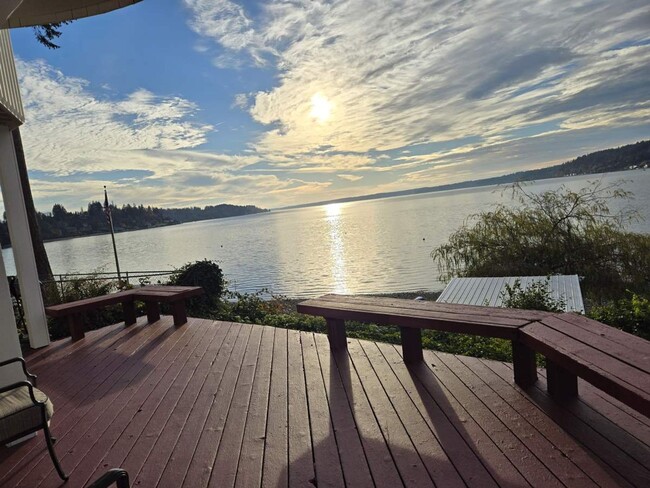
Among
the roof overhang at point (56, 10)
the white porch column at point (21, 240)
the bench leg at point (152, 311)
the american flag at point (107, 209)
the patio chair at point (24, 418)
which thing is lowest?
the bench leg at point (152, 311)

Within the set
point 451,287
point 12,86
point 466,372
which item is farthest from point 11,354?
point 451,287

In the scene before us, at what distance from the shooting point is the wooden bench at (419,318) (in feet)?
8.66

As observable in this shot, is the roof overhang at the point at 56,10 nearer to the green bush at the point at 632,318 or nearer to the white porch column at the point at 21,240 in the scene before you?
the white porch column at the point at 21,240

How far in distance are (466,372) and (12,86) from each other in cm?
481

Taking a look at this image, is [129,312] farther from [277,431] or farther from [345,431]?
[345,431]

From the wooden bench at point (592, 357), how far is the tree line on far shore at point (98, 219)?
517 centimetres

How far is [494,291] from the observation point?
327 inches

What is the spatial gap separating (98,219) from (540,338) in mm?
31822

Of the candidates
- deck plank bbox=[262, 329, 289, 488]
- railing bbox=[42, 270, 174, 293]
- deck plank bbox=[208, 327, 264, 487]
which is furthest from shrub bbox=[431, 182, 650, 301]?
deck plank bbox=[208, 327, 264, 487]

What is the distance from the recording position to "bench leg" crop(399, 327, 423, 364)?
325 centimetres

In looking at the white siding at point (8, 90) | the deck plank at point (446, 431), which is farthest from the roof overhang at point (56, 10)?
the deck plank at point (446, 431)

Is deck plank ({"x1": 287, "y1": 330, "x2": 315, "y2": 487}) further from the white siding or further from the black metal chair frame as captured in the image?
the white siding

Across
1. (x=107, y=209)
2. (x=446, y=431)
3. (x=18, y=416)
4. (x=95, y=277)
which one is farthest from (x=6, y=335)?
(x=107, y=209)

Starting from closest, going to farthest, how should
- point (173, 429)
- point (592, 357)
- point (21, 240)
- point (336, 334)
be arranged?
point (592, 357)
point (173, 429)
point (336, 334)
point (21, 240)
